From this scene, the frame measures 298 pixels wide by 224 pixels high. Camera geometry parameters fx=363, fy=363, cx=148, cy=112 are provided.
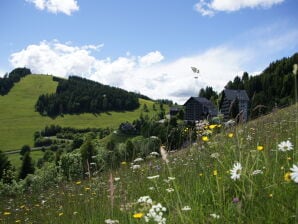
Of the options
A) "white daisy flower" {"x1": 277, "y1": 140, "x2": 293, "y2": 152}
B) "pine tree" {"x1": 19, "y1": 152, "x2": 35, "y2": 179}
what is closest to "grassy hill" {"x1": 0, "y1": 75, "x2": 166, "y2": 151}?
"pine tree" {"x1": 19, "y1": 152, "x2": 35, "y2": 179}

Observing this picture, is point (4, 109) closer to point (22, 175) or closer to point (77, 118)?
point (77, 118)

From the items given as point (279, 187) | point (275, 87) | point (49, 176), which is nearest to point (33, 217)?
point (279, 187)

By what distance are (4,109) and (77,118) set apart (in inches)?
1528

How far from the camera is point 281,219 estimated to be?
2.60m

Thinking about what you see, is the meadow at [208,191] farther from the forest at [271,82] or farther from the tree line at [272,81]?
the tree line at [272,81]

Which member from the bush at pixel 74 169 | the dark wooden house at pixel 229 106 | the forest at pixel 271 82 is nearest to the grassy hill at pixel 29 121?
the forest at pixel 271 82

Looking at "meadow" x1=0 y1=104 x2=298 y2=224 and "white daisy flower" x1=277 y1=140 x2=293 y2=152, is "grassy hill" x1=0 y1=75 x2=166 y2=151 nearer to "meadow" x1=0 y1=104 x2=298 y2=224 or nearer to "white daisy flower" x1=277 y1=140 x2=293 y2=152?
"meadow" x1=0 y1=104 x2=298 y2=224

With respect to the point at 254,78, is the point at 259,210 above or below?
below

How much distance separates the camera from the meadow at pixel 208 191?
2.64m

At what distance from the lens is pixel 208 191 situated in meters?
3.89

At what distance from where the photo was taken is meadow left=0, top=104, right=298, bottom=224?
2637 millimetres

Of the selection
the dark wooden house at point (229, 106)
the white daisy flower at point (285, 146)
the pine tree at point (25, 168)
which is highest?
the dark wooden house at point (229, 106)

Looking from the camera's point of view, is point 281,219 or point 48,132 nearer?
point 281,219

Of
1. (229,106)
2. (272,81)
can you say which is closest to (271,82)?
(272,81)
